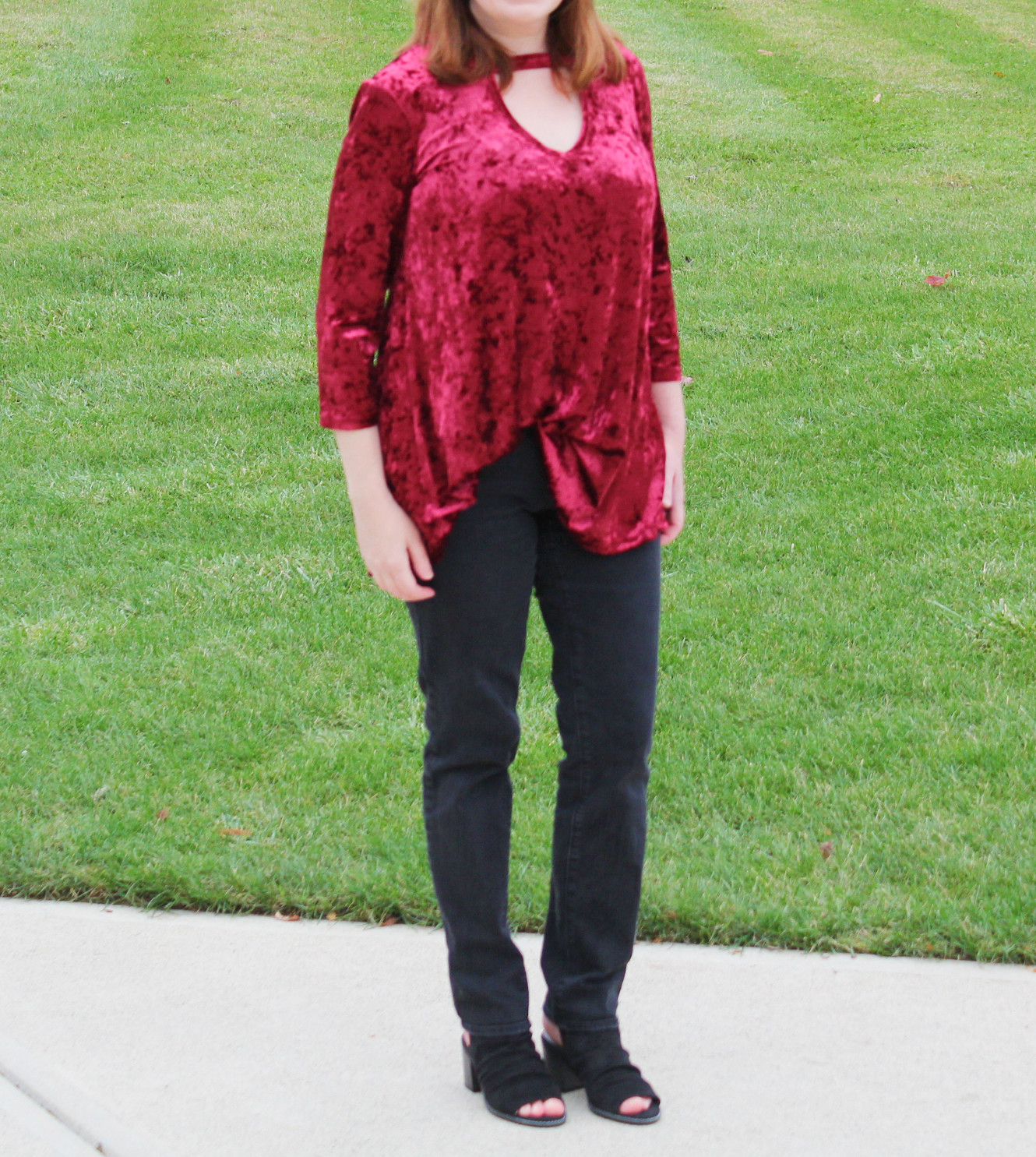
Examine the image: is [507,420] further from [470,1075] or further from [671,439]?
[470,1075]

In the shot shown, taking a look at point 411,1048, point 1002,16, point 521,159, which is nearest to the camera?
point 521,159

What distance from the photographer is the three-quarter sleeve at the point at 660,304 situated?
2332 millimetres

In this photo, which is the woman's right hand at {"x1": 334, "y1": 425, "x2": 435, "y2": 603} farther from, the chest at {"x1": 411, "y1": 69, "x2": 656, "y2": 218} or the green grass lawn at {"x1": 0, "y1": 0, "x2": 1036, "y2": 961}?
the green grass lawn at {"x1": 0, "y1": 0, "x2": 1036, "y2": 961}

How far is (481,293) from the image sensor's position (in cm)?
208

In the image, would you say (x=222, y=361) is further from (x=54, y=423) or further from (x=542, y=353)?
(x=542, y=353)

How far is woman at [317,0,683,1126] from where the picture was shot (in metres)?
2.06

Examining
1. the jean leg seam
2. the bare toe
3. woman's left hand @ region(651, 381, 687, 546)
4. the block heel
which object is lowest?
the block heel

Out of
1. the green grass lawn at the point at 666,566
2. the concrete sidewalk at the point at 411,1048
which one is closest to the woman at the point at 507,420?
the concrete sidewalk at the point at 411,1048

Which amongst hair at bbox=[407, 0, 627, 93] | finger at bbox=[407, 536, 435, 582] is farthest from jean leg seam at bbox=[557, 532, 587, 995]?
hair at bbox=[407, 0, 627, 93]

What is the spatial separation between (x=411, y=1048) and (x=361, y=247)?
1.46 meters

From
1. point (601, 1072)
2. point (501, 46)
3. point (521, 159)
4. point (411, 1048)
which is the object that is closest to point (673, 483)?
point (521, 159)

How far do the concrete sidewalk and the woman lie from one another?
0.56 ft

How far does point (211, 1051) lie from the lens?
259cm

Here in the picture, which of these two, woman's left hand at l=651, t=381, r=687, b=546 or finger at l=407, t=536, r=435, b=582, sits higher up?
woman's left hand at l=651, t=381, r=687, b=546
